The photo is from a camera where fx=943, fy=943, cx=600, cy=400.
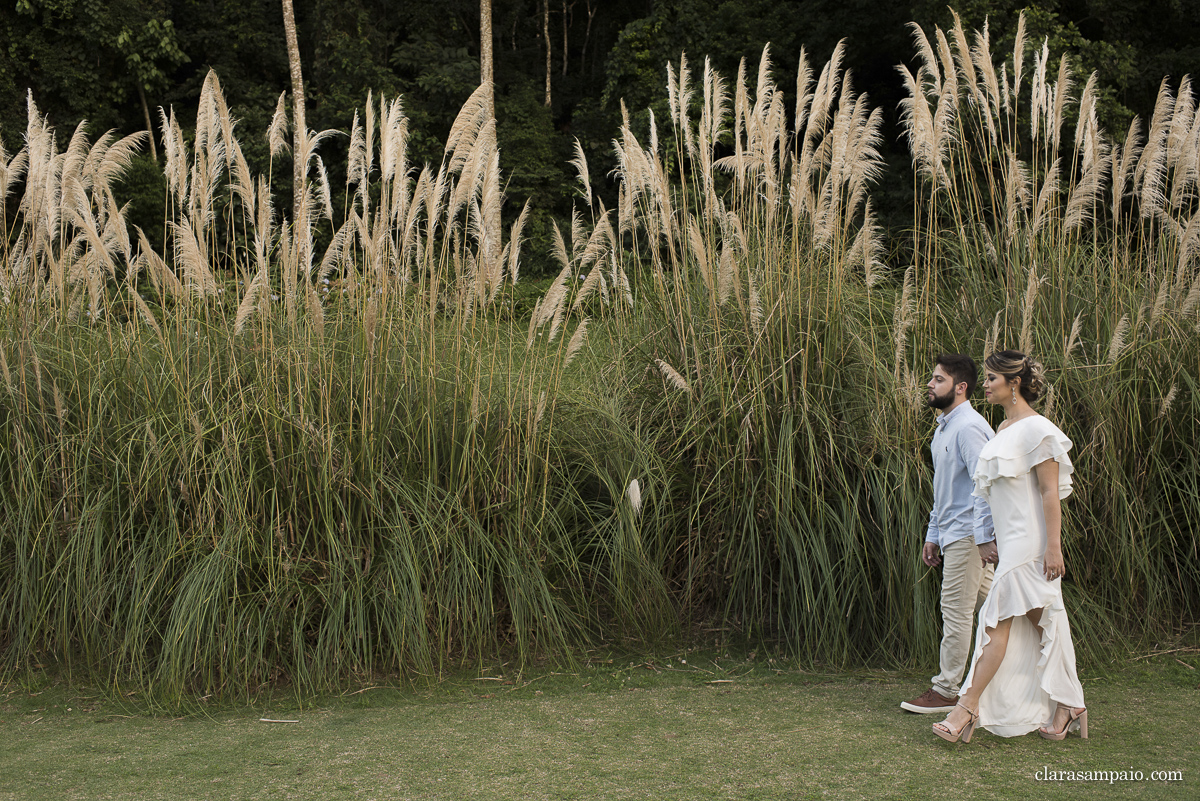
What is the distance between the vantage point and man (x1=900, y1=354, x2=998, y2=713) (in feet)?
11.6

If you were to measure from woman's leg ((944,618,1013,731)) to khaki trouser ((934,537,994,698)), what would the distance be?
304mm

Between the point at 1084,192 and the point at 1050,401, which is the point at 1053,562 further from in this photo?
the point at 1084,192

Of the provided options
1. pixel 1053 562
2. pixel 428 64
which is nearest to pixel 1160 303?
pixel 1053 562

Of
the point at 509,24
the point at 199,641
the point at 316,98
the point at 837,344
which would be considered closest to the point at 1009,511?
the point at 837,344

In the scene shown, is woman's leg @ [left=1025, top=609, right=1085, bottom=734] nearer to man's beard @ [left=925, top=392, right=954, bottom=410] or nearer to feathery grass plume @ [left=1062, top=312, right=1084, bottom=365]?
man's beard @ [left=925, top=392, right=954, bottom=410]

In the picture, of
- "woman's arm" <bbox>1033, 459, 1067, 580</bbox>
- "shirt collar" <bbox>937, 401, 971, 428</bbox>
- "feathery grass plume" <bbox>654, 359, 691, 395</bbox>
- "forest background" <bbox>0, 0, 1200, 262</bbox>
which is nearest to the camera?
"woman's arm" <bbox>1033, 459, 1067, 580</bbox>

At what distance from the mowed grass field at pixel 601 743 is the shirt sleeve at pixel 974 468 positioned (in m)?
0.71

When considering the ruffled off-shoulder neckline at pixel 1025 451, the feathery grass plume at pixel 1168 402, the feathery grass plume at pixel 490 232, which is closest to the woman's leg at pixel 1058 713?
the ruffled off-shoulder neckline at pixel 1025 451

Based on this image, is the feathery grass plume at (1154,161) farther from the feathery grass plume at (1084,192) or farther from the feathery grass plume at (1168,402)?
the feathery grass plume at (1168,402)

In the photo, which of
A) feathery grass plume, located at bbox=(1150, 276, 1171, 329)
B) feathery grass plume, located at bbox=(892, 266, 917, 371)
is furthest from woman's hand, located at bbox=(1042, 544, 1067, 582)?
feathery grass plume, located at bbox=(1150, 276, 1171, 329)

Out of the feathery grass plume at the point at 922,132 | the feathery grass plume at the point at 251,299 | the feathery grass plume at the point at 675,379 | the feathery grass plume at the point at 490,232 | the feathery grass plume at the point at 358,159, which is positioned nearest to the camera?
the feathery grass plume at the point at 251,299

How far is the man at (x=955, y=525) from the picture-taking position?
11.6 ft

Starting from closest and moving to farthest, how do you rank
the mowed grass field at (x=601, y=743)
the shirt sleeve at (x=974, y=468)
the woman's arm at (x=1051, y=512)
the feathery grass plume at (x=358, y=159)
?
the mowed grass field at (x=601, y=743) → the woman's arm at (x=1051, y=512) → the shirt sleeve at (x=974, y=468) → the feathery grass plume at (x=358, y=159)

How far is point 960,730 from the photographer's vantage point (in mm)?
3236
